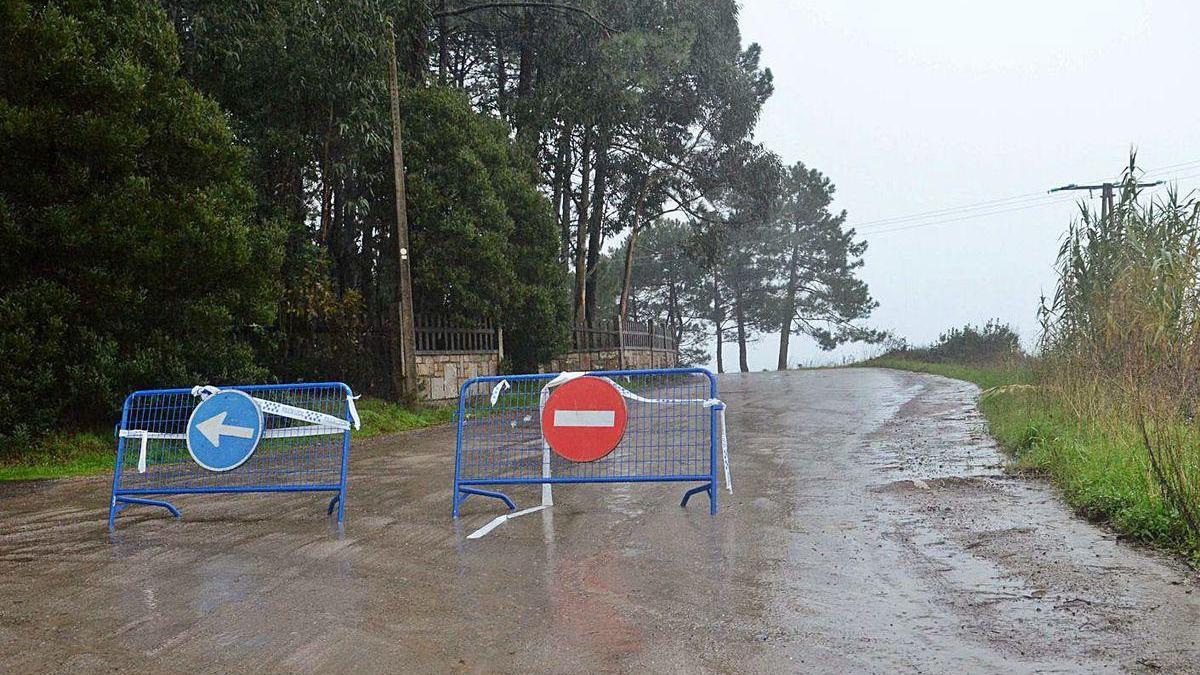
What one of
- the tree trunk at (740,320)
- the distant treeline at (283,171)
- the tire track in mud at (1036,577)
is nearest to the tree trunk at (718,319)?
the tree trunk at (740,320)

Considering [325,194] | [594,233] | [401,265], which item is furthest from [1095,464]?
[594,233]

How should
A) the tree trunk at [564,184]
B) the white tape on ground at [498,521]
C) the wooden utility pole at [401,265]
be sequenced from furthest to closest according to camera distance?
the tree trunk at [564,184], the wooden utility pole at [401,265], the white tape on ground at [498,521]

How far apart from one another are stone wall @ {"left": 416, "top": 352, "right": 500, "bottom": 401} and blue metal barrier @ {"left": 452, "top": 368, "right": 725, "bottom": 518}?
809 centimetres

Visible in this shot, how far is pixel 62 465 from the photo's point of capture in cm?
1294

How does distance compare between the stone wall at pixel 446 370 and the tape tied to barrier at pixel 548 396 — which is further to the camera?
the stone wall at pixel 446 370

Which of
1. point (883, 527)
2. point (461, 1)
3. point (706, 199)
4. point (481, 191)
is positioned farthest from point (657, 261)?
point (883, 527)

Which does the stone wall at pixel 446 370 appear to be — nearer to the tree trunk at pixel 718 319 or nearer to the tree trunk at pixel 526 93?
the tree trunk at pixel 526 93

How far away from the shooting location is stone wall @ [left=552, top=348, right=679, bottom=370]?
3084 centimetres

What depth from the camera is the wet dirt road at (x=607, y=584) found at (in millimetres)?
4902

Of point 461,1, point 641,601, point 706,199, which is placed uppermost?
point 461,1

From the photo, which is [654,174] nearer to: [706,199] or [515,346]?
[706,199]

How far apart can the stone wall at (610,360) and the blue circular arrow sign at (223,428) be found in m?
19.5

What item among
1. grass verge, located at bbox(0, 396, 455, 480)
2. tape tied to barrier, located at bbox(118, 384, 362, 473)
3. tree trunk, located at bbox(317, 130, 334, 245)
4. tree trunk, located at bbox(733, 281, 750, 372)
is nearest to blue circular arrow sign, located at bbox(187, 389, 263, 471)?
tape tied to barrier, located at bbox(118, 384, 362, 473)

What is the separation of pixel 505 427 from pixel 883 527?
561 cm
